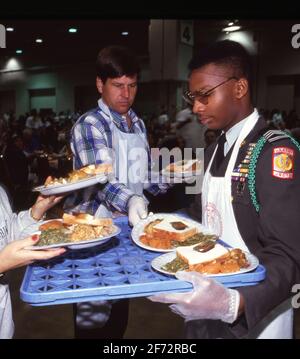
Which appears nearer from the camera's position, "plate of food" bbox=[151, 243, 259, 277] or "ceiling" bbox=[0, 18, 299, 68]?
"plate of food" bbox=[151, 243, 259, 277]

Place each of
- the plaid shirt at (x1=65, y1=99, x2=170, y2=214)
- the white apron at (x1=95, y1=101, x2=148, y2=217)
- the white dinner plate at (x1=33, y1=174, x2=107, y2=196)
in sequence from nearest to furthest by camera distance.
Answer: the white dinner plate at (x1=33, y1=174, x2=107, y2=196)
the plaid shirt at (x1=65, y1=99, x2=170, y2=214)
the white apron at (x1=95, y1=101, x2=148, y2=217)

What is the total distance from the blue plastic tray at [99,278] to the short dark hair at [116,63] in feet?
3.50

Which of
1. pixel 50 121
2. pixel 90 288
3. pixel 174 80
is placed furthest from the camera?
pixel 50 121

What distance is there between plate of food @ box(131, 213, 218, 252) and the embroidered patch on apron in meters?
0.28

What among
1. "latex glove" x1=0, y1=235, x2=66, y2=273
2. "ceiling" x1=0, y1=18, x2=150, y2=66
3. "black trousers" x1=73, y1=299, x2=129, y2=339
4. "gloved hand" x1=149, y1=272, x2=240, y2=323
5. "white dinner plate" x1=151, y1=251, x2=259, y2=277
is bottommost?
"black trousers" x1=73, y1=299, x2=129, y2=339

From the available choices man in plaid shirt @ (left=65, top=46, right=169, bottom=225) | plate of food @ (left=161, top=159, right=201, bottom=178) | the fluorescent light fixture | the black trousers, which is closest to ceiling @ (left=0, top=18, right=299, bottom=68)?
the fluorescent light fixture

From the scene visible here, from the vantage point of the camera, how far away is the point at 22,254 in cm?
102

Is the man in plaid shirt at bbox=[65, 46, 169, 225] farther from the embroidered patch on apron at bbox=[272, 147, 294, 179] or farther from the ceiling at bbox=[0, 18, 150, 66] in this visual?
the ceiling at bbox=[0, 18, 150, 66]

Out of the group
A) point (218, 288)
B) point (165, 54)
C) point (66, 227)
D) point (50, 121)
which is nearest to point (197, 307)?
point (218, 288)

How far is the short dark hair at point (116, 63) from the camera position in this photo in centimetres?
195

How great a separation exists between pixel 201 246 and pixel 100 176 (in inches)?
20.1

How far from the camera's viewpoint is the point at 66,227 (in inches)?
49.1

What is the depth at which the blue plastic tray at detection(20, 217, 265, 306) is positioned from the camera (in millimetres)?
879
